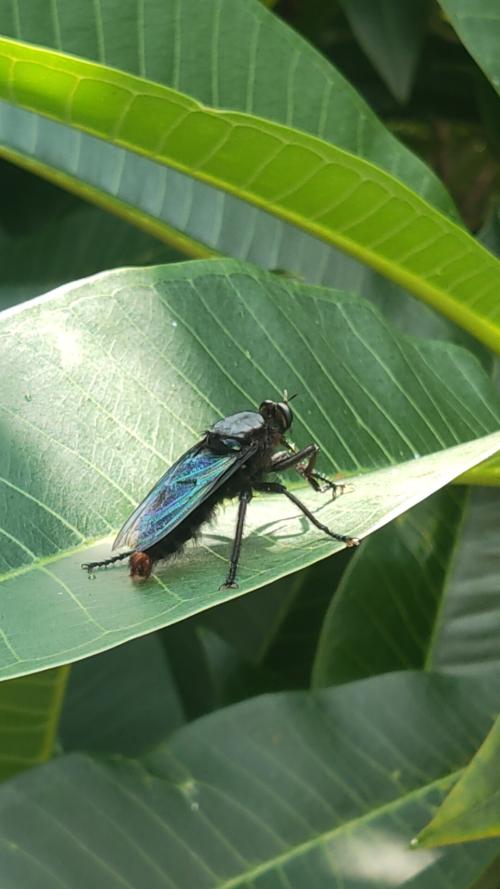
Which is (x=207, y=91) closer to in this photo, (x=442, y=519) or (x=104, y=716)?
(x=442, y=519)

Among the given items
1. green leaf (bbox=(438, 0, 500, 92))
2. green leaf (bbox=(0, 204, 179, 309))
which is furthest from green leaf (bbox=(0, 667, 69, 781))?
green leaf (bbox=(438, 0, 500, 92))

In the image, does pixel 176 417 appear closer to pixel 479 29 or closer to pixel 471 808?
pixel 471 808

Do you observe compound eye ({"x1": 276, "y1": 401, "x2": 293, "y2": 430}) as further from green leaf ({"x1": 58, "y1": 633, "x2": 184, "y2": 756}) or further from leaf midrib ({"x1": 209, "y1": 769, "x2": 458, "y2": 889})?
green leaf ({"x1": 58, "y1": 633, "x2": 184, "y2": 756})

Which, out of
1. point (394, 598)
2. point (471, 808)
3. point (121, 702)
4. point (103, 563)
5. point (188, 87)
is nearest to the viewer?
point (471, 808)

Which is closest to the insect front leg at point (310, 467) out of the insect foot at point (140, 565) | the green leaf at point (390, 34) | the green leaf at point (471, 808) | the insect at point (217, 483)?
the insect at point (217, 483)

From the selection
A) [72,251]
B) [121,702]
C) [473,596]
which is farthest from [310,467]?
[72,251]

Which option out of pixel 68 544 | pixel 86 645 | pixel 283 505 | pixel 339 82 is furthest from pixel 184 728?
pixel 339 82
